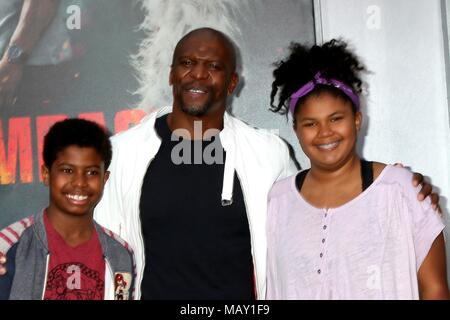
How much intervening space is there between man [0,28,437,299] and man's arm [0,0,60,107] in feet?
3.04

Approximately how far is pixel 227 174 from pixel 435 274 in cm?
73

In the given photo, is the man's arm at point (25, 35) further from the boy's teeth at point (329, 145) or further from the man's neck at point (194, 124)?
the boy's teeth at point (329, 145)

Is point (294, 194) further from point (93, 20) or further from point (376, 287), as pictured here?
point (93, 20)

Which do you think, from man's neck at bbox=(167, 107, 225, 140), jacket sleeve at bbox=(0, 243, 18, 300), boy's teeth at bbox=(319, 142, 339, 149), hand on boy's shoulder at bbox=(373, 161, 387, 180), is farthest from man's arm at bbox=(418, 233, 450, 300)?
jacket sleeve at bbox=(0, 243, 18, 300)

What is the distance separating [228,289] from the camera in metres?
1.84

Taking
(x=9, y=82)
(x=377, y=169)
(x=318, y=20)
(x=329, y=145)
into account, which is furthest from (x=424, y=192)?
(x=9, y=82)

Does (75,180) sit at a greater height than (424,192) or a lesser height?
greater

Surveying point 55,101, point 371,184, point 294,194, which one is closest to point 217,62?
point 294,194

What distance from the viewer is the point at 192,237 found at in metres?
1.85

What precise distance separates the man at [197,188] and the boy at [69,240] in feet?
0.33

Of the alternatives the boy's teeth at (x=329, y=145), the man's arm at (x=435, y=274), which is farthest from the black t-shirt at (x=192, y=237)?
the man's arm at (x=435, y=274)

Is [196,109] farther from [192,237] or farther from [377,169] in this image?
[377,169]

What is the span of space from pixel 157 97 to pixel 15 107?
68cm

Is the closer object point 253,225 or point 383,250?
point 383,250
